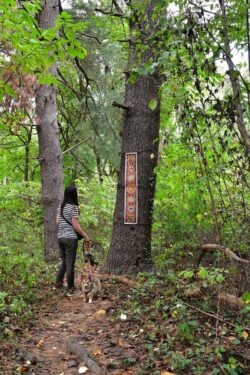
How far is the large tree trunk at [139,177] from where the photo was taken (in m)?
6.89

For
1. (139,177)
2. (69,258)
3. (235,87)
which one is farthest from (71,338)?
(235,87)

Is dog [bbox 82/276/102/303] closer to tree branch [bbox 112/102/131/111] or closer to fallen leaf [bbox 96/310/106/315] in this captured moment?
fallen leaf [bbox 96/310/106/315]

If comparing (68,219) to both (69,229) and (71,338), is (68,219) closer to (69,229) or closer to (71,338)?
(69,229)

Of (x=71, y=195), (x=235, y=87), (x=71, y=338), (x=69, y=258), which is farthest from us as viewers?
(x=69, y=258)

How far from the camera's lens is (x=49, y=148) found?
32.5 feet

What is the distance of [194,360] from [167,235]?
161 inches

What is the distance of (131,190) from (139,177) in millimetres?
276

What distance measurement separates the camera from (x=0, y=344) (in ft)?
13.9

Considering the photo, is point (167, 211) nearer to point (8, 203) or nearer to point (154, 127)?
point (154, 127)

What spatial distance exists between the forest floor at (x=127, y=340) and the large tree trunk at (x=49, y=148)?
3832 mm

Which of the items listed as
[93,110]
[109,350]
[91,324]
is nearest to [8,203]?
[93,110]

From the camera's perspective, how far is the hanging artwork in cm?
696

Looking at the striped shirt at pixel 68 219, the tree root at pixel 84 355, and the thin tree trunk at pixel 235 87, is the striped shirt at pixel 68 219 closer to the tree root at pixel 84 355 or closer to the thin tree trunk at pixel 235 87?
the tree root at pixel 84 355

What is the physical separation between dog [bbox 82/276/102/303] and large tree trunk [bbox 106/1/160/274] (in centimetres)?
A: 72
